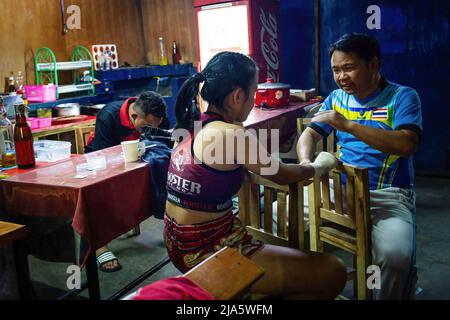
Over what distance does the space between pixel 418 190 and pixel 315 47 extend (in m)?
2.07

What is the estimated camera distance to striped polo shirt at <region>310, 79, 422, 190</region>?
218 centimetres

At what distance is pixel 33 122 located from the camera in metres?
3.98

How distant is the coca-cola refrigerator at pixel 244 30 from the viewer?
189 inches

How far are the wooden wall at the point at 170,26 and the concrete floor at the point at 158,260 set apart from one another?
3239 millimetres

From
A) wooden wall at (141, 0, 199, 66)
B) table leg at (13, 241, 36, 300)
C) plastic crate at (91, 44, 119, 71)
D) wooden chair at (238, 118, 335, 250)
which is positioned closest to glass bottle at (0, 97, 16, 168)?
table leg at (13, 241, 36, 300)

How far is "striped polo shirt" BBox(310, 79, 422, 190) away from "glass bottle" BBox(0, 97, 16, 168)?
78.3 inches

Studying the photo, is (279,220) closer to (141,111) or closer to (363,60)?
(363,60)

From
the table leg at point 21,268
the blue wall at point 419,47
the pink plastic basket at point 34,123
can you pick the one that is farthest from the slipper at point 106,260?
the blue wall at point 419,47

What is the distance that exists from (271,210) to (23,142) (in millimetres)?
1494

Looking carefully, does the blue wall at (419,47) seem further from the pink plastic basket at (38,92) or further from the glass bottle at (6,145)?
the glass bottle at (6,145)

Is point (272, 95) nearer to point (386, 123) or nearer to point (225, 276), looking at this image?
point (386, 123)

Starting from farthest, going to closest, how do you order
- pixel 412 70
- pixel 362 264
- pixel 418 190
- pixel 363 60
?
pixel 412 70
pixel 418 190
pixel 363 60
pixel 362 264

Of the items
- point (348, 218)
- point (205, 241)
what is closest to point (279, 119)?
point (348, 218)
